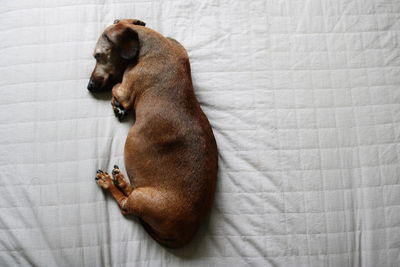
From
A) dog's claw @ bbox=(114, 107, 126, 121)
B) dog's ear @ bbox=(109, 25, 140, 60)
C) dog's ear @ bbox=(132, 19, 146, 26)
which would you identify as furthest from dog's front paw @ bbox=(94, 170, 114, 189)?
dog's ear @ bbox=(132, 19, 146, 26)

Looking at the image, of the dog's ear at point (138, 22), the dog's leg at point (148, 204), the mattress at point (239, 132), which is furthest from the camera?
the dog's ear at point (138, 22)

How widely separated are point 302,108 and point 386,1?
891mm

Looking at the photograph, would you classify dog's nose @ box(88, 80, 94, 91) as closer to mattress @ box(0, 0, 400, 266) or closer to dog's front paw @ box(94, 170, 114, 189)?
mattress @ box(0, 0, 400, 266)

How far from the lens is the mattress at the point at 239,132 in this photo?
195 centimetres

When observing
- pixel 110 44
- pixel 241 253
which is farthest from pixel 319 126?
pixel 110 44

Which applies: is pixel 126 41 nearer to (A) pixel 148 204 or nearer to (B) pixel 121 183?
(B) pixel 121 183

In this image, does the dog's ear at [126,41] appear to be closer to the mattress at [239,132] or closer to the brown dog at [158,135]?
the brown dog at [158,135]

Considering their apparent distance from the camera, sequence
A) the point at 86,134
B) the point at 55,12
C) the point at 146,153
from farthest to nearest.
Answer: the point at 55,12, the point at 86,134, the point at 146,153

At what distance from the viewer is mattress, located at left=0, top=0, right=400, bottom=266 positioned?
195 cm

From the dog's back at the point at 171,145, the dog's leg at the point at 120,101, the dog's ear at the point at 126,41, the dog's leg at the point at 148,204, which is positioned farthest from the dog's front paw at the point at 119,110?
the dog's leg at the point at 148,204

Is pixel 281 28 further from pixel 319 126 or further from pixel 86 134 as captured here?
pixel 86 134

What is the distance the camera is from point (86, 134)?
6.81ft

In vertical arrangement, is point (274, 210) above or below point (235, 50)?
below

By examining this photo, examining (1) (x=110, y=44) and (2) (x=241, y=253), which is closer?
(2) (x=241, y=253)
